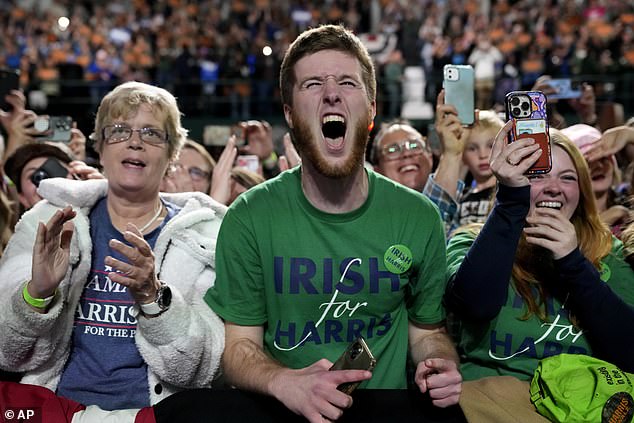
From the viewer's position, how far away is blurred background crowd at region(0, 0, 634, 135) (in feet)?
41.8

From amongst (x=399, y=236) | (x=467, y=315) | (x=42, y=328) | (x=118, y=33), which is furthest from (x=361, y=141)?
Answer: (x=118, y=33)

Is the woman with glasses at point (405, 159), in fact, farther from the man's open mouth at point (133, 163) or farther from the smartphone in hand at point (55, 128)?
the smartphone in hand at point (55, 128)

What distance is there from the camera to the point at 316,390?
1945 mm

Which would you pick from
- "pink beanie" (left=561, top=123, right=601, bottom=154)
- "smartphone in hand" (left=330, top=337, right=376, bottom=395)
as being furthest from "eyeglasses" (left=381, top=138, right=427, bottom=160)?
"smartphone in hand" (left=330, top=337, right=376, bottom=395)

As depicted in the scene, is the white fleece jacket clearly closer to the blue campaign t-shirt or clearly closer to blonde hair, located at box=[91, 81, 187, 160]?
the blue campaign t-shirt

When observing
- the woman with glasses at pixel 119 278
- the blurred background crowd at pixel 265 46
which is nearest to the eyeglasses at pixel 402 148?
the woman with glasses at pixel 119 278

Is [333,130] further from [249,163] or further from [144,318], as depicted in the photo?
[249,163]

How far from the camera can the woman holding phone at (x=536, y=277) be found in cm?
224

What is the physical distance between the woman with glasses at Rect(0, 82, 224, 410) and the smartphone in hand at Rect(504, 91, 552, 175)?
3.44 feet

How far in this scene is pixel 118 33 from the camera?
53.5 ft

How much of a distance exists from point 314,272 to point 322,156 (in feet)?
1.10

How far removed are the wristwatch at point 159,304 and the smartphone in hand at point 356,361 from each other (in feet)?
2.04

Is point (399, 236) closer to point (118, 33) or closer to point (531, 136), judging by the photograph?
point (531, 136)

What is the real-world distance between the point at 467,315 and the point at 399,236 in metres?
0.31
